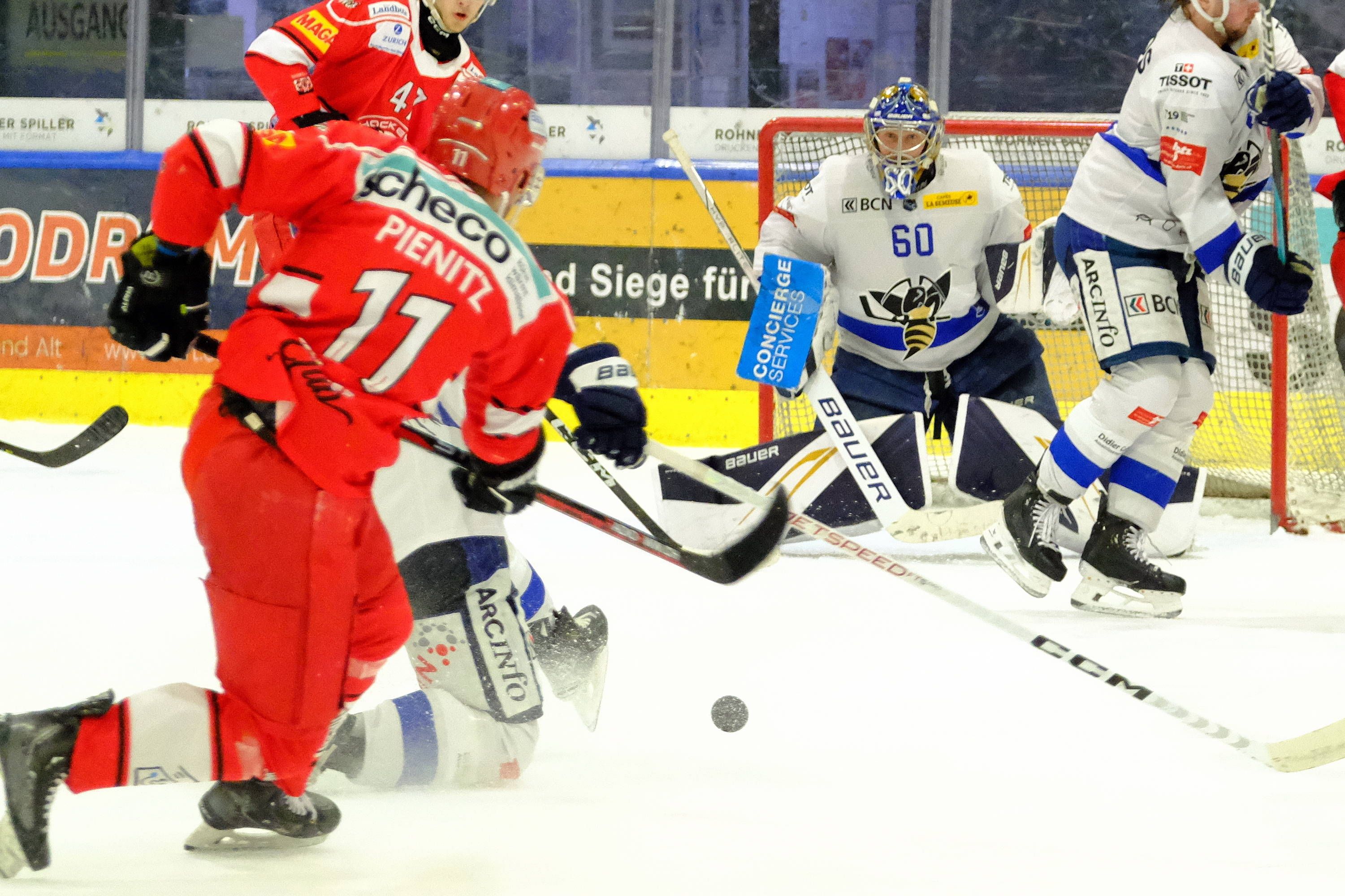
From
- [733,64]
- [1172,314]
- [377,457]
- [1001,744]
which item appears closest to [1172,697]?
[1001,744]

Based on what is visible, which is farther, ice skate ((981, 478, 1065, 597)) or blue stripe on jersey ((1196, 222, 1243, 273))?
ice skate ((981, 478, 1065, 597))

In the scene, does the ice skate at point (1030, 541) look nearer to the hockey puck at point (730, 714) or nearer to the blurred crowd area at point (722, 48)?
the hockey puck at point (730, 714)

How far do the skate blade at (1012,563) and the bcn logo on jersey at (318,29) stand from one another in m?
1.90

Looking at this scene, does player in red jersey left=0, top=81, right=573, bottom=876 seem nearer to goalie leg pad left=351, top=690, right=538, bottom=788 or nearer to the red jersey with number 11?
the red jersey with number 11

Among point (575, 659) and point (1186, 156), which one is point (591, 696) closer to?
point (575, 659)

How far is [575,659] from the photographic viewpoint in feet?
6.92

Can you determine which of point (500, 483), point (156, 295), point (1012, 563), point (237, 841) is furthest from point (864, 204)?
point (237, 841)

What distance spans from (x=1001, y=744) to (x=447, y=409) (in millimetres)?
1006

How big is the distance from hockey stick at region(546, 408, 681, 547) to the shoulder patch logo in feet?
4.60

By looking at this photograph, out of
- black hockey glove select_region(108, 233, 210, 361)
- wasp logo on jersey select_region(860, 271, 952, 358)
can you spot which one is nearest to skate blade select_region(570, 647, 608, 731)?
black hockey glove select_region(108, 233, 210, 361)

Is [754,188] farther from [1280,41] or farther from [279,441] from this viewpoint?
[279,441]

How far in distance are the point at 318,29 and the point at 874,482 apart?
1745 millimetres

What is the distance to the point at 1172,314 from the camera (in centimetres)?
296

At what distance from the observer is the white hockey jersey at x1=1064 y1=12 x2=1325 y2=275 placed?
2.82 meters
